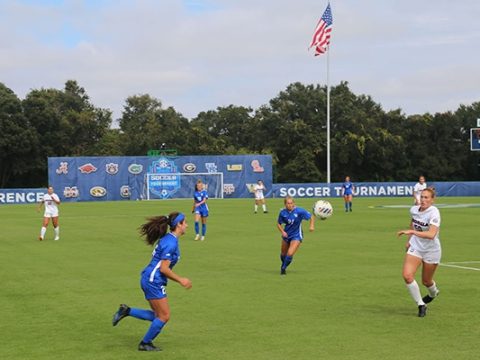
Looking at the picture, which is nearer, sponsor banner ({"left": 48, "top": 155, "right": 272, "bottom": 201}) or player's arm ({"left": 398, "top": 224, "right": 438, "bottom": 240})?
player's arm ({"left": 398, "top": 224, "right": 438, "bottom": 240})

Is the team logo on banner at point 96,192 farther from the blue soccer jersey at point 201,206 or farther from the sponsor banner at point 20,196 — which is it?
the blue soccer jersey at point 201,206

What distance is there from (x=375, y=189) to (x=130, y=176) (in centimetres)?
2182

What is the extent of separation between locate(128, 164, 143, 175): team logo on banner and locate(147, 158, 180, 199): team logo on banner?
86 cm

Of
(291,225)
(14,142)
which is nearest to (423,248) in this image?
(291,225)

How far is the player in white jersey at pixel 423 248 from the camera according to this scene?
1118cm

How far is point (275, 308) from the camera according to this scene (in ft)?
39.2

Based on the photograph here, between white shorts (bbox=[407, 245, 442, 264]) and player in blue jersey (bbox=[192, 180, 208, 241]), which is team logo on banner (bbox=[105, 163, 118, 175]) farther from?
white shorts (bbox=[407, 245, 442, 264])

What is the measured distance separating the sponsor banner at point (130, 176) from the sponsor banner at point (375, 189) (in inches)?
85.1

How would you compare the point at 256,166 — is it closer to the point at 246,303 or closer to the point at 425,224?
the point at 246,303

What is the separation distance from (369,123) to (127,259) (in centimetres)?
7605

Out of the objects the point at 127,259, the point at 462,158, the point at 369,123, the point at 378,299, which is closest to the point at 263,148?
the point at 369,123

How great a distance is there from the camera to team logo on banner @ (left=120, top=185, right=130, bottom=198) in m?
68.8

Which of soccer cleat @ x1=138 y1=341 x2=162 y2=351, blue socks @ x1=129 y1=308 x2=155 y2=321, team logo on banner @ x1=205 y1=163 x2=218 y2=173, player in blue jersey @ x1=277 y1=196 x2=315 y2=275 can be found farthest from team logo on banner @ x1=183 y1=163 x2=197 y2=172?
soccer cleat @ x1=138 y1=341 x2=162 y2=351

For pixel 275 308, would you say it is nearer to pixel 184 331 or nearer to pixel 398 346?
pixel 184 331
